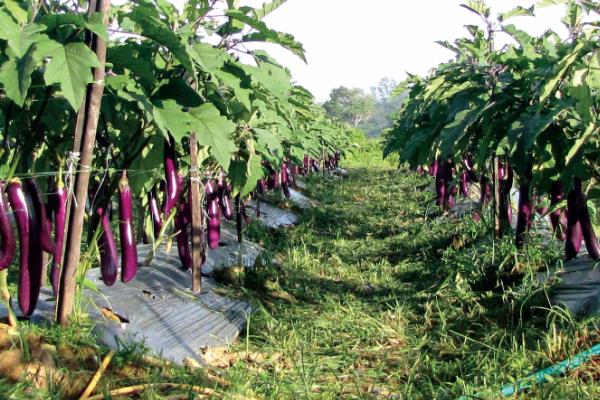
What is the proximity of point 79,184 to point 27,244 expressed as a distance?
0.26 meters

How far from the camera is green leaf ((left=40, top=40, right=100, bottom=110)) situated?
1.54 metres

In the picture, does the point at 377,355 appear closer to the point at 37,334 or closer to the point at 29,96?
the point at 37,334

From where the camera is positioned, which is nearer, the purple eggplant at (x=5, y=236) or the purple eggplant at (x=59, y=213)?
the purple eggplant at (x=5, y=236)

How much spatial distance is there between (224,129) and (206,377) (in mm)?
850

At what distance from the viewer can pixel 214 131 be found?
207 cm

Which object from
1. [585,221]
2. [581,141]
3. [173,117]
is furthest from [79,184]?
[585,221]

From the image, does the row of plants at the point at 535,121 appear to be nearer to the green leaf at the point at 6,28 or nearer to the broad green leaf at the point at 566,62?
the broad green leaf at the point at 566,62

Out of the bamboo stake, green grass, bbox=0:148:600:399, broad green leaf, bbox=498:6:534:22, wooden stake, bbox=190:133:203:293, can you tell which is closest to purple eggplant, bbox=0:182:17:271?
green grass, bbox=0:148:600:399

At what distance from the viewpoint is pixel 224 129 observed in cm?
209

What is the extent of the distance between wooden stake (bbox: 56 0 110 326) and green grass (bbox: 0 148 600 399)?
4.3 inches

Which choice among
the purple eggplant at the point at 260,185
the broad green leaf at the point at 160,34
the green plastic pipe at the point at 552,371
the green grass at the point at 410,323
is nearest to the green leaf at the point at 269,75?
the broad green leaf at the point at 160,34

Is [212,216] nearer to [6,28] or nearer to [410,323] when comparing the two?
[410,323]

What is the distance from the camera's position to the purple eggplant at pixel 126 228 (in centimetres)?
212

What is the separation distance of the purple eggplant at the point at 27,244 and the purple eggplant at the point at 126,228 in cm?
30
